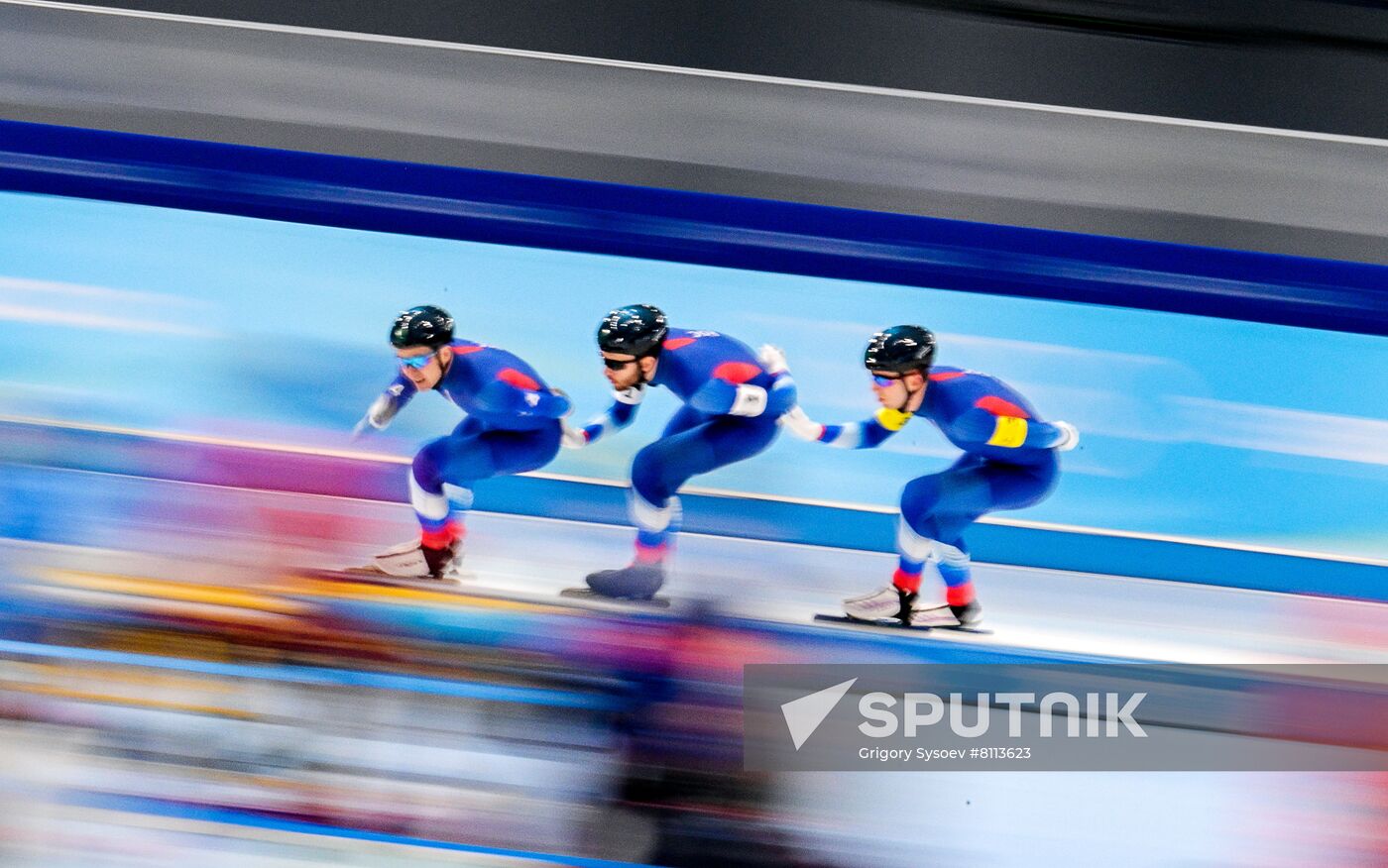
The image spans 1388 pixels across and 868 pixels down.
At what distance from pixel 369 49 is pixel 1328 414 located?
1.58 meters

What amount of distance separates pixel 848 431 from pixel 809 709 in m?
0.40

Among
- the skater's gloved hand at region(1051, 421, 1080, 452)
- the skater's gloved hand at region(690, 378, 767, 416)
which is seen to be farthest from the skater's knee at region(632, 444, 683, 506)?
the skater's gloved hand at region(1051, 421, 1080, 452)

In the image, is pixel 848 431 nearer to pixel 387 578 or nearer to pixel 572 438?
pixel 572 438

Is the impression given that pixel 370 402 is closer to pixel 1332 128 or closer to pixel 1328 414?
pixel 1328 414

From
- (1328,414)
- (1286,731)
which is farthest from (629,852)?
(1328,414)

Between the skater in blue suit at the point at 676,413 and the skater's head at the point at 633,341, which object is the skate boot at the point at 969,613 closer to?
the skater in blue suit at the point at 676,413

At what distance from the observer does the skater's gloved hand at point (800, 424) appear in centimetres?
157

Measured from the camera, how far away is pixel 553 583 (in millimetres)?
1561

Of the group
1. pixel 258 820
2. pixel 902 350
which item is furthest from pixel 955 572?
pixel 258 820

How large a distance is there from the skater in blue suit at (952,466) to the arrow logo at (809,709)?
0.36ft

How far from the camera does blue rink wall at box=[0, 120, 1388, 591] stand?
1545 mm

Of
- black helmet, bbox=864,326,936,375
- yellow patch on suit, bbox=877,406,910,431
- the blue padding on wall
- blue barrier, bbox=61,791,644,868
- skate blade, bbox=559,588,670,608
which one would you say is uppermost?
the blue padding on wall

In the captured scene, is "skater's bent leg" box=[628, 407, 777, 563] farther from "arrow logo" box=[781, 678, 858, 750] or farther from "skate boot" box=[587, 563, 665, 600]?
"arrow logo" box=[781, 678, 858, 750]

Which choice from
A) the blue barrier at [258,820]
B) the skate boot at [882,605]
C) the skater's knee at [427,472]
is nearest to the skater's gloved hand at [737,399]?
the skate boot at [882,605]
